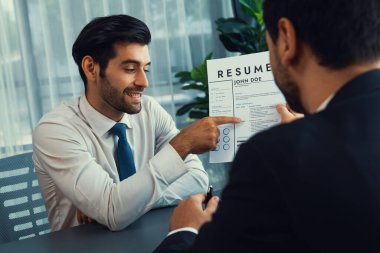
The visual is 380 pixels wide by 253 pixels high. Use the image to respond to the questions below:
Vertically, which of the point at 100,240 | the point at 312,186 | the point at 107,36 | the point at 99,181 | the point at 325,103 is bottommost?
the point at 100,240

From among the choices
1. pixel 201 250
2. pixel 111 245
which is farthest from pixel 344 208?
pixel 111 245

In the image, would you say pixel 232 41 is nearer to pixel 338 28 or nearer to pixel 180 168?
pixel 180 168

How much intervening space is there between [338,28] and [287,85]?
0.51 feet

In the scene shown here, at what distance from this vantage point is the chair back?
190 cm

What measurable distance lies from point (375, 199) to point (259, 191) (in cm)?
16

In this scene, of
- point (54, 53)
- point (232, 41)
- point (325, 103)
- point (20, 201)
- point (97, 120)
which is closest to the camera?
point (325, 103)

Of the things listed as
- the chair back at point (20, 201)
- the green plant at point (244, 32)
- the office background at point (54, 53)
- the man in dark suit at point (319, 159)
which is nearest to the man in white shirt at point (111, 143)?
the chair back at point (20, 201)

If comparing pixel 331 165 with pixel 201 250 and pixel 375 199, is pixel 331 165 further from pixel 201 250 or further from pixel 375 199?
pixel 201 250

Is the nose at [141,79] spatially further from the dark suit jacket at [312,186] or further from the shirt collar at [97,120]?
the dark suit jacket at [312,186]

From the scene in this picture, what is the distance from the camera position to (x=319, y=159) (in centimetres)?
69

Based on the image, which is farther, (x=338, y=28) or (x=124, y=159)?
(x=124, y=159)

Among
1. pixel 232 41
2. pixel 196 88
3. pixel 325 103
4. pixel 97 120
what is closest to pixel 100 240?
pixel 97 120

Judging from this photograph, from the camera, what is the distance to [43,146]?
1.70 m

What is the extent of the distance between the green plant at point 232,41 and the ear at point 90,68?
4.08 feet
